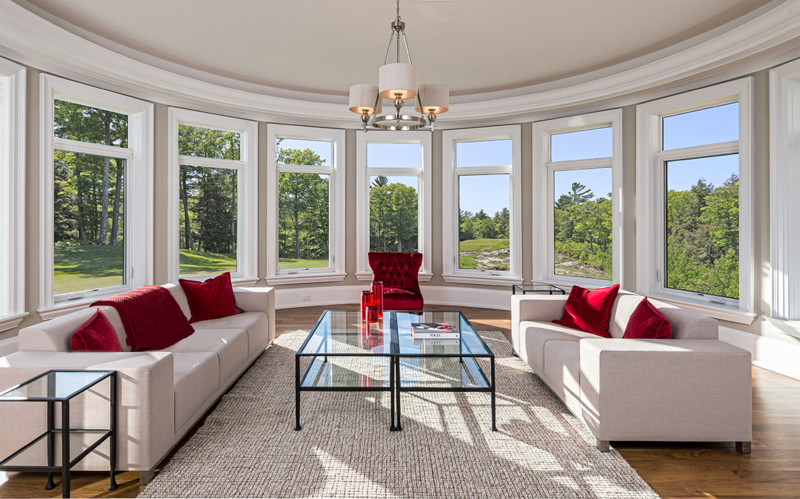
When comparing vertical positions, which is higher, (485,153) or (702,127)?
(485,153)

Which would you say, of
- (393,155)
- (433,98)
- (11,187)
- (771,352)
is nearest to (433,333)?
(433,98)

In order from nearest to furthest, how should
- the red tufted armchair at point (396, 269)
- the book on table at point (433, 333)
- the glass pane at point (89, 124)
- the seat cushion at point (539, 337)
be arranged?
1. the book on table at point (433, 333)
2. the seat cushion at point (539, 337)
3. the glass pane at point (89, 124)
4. the red tufted armchair at point (396, 269)

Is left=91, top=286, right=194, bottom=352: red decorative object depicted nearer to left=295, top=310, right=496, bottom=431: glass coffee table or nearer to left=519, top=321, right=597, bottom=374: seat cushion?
left=295, top=310, right=496, bottom=431: glass coffee table

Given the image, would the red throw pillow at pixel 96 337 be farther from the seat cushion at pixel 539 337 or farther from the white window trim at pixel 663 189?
the white window trim at pixel 663 189

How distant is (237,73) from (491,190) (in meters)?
3.76

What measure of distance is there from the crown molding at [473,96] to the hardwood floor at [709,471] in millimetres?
2936

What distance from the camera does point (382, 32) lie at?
4.21 m

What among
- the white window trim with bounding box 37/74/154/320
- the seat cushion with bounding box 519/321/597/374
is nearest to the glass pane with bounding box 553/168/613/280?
the seat cushion with bounding box 519/321/597/374

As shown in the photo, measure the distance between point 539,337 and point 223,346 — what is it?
7.55ft

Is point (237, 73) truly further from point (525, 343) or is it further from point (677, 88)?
point (677, 88)

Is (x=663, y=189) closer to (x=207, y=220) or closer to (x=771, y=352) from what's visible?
(x=771, y=352)

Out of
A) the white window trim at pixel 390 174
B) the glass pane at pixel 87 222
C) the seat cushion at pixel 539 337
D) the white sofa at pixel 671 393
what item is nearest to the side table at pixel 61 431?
the white sofa at pixel 671 393

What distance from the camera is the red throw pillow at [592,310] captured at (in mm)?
3498

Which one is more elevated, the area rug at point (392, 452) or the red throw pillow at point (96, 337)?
the red throw pillow at point (96, 337)
